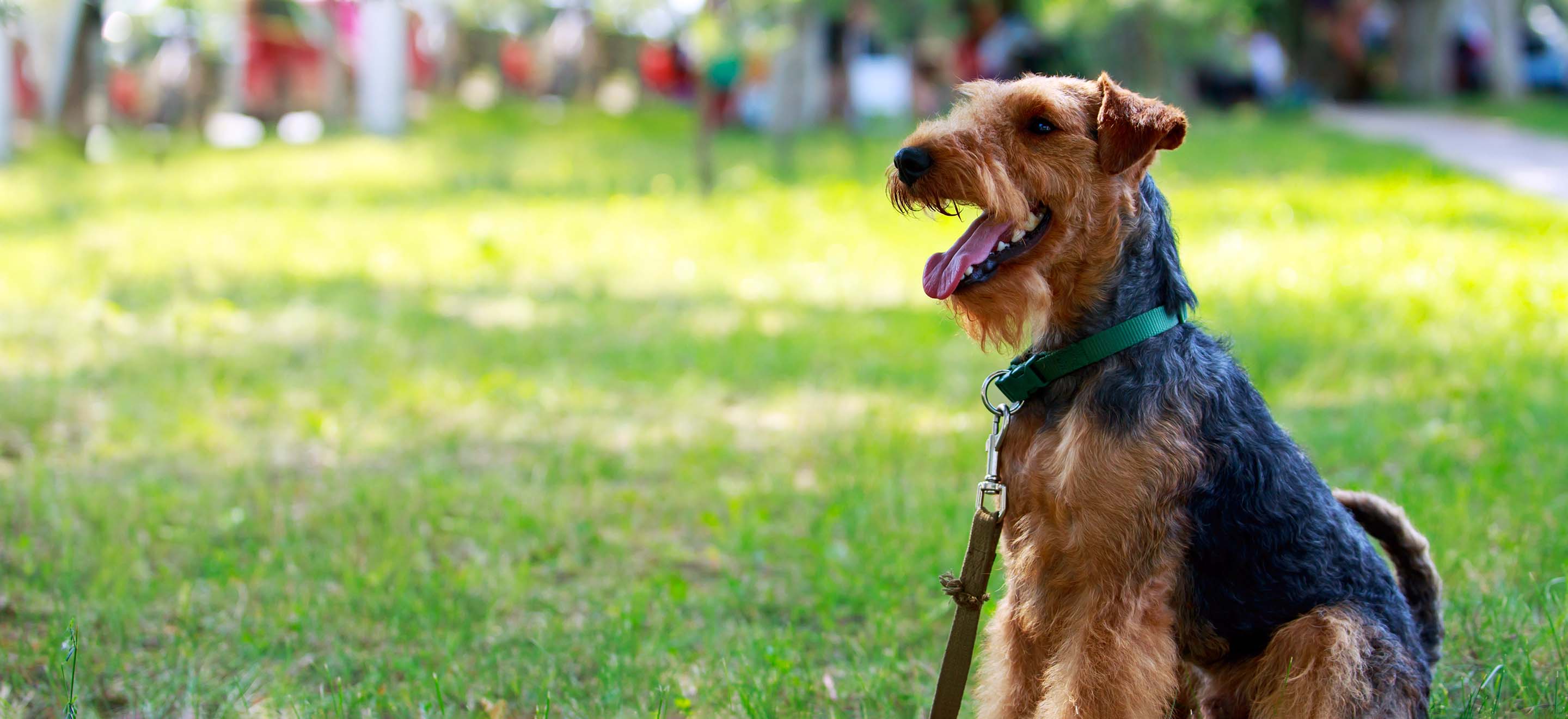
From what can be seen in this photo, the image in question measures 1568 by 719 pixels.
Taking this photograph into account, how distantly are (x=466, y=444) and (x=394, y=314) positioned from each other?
2.53 m

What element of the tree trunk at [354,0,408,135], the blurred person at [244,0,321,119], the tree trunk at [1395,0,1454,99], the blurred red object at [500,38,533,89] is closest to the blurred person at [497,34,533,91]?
the blurred red object at [500,38,533,89]

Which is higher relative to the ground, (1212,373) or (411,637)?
(1212,373)

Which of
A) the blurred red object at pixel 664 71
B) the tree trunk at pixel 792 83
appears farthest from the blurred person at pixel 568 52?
the tree trunk at pixel 792 83

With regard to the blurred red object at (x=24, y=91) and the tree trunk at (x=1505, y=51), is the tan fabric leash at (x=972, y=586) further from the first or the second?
the tree trunk at (x=1505, y=51)

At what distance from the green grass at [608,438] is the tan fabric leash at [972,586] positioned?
1.50 feet

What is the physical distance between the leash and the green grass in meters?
0.48

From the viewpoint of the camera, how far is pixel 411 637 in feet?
11.8

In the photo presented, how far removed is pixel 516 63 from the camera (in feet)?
127

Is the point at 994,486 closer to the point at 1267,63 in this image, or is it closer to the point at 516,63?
the point at 1267,63

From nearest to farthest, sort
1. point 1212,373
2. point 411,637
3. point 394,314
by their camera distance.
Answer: point 1212,373
point 411,637
point 394,314

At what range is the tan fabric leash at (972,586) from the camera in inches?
107

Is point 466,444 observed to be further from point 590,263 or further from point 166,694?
point 590,263

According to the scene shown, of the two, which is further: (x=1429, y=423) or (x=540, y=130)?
(x=540, y=130)

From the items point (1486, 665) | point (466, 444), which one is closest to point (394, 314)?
point (466, 444)
